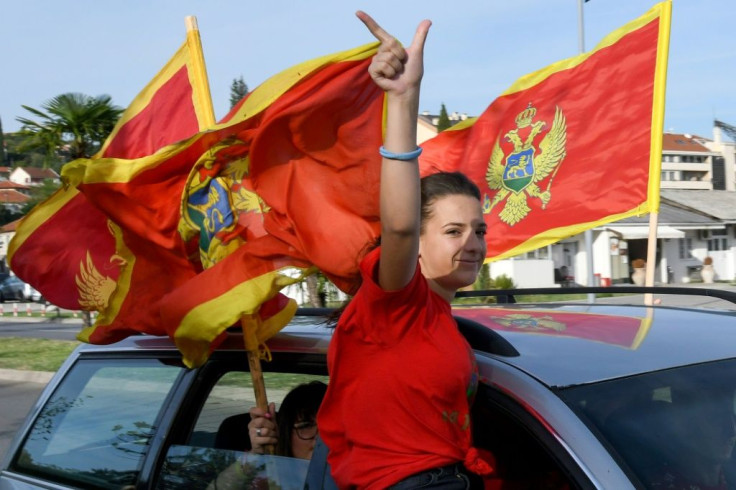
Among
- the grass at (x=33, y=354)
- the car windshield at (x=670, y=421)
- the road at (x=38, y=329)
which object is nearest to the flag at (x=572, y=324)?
the car windshield at (x=670, y=421)

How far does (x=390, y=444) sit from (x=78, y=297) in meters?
1.68

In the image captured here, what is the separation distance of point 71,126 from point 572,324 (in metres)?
3.74

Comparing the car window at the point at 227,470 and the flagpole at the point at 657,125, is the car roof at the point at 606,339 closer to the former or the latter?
the car window at the point at 227,470

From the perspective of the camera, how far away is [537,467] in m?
2.37

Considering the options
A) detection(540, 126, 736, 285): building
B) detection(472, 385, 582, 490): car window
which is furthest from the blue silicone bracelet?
detection(540, 126, 736, 285): building

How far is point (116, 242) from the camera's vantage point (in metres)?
3.12

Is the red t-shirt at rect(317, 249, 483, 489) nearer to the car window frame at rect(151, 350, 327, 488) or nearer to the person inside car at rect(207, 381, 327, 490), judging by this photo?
the person inside car at rect(207, 381, 327, 490)

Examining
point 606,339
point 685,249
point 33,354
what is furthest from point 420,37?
point 685,249

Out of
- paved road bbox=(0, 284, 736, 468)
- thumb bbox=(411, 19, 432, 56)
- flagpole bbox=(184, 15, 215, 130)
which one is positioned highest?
flagpole bbox=(184, 15, 215, 130)

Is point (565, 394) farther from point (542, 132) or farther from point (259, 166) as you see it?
point (542, 132)

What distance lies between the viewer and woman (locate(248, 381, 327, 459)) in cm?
271

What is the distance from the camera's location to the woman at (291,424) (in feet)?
8.89

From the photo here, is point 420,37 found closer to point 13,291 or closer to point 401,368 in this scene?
point 401,368

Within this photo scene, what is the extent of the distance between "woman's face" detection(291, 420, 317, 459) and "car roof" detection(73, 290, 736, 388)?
0.29 m
